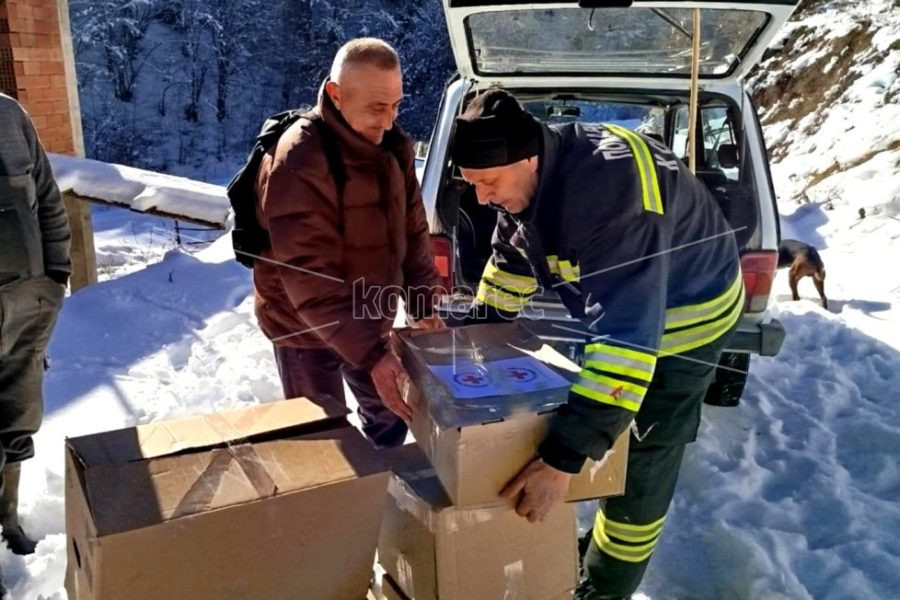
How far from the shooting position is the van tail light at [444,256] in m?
3.20

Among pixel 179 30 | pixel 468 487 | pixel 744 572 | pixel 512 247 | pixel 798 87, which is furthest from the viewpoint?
pixel 179 30

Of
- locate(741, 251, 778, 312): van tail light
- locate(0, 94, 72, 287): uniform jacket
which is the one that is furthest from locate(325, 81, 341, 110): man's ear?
locate(741, 251, 778, 312): van tail light

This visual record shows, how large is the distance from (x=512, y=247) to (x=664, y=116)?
108 inches

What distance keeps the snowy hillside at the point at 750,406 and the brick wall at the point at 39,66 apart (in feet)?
4.68

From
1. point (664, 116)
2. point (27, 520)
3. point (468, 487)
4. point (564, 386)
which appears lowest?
point (27, 520)

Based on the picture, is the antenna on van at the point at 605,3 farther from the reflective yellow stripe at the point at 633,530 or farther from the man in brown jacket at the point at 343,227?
the reflective yellow stripe at the point at 633,530

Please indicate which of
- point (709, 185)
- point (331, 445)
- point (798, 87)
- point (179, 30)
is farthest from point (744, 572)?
point (179, 30)

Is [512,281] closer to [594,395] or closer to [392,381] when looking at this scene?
[392,381]

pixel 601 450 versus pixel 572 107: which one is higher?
pixel 572 107

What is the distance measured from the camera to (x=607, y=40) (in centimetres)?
324

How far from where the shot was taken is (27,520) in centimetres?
255

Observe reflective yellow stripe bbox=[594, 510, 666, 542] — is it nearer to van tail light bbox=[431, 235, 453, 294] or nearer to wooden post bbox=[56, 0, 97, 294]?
van tail light bbox=[431, 235, 453, 294]

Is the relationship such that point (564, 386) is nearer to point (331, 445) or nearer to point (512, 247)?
point (331, 445)

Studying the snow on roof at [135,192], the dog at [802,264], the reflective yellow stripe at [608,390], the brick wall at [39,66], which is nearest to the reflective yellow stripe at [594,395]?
the reflective yellow stripe at [608,390]
